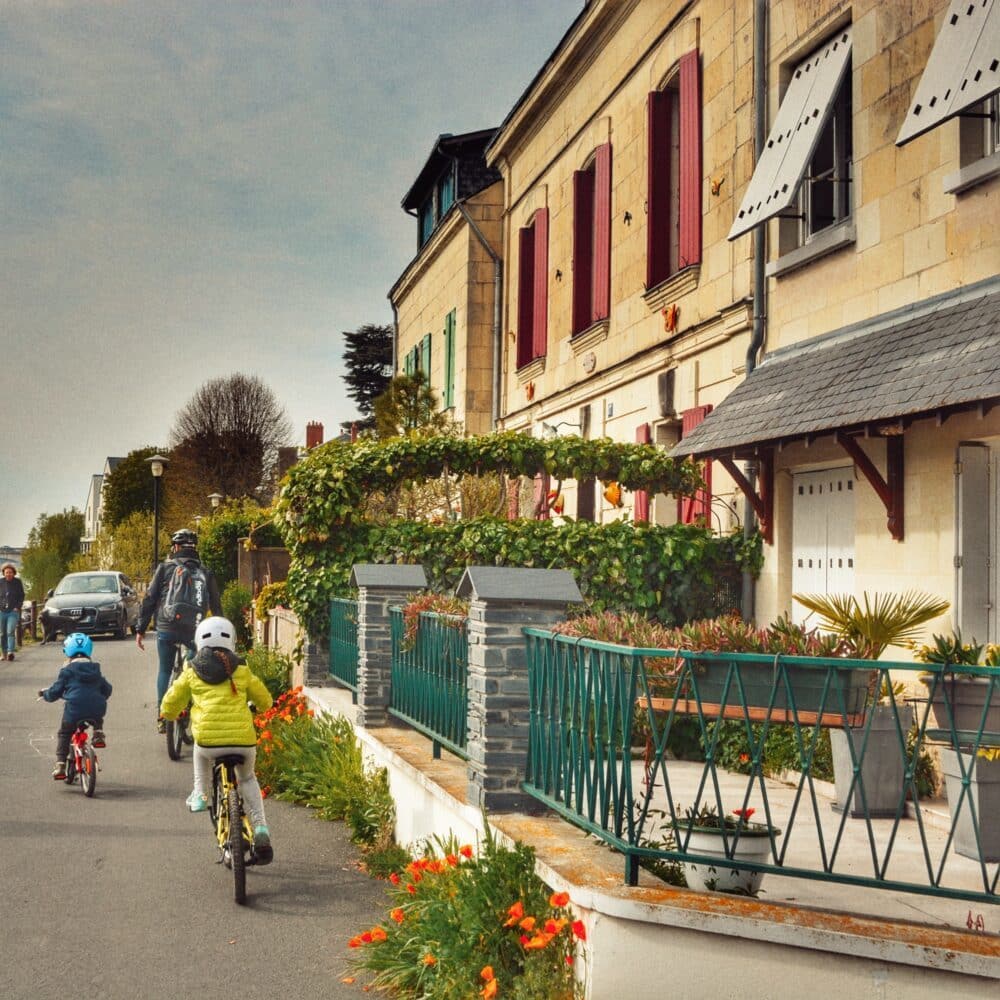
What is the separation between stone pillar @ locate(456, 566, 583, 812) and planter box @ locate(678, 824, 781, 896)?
1430 millimetres

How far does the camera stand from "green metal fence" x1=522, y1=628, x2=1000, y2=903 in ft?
14.8

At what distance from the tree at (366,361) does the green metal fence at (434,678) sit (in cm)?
5297

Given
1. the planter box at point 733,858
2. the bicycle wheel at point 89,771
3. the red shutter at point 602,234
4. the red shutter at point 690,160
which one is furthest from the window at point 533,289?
the planter box at point 733,858

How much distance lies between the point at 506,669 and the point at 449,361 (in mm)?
20398

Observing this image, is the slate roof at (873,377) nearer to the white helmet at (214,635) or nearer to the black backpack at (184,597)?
the white helmet at (214,635)

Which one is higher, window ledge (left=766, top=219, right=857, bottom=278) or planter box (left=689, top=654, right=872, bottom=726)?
window ledge (left=766, top=219, right=857, bottom=278)

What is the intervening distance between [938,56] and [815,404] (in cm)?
232

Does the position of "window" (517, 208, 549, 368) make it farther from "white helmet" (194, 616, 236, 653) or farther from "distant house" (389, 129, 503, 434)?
"white helmet" (194, 616, 236, 653)

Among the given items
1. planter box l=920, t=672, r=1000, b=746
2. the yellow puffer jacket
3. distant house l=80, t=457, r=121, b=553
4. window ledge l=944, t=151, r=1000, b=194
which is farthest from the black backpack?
distant house l=80, t=457, r=121, b=553

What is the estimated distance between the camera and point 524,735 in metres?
6.19

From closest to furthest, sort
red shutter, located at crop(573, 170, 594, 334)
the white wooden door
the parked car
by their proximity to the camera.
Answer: the white wooden door
red shutter, located at crop(573, 170, 594, 334)
the parked car

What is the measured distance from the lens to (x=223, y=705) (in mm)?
7289

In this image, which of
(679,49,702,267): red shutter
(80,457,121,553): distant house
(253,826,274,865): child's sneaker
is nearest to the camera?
(253,826,274,865): child's sneaker

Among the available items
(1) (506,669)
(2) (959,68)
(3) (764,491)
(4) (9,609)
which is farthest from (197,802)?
(4) (9,609)
